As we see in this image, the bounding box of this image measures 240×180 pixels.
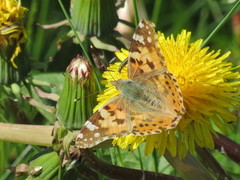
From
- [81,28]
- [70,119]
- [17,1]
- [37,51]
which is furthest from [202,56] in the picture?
[37,51]

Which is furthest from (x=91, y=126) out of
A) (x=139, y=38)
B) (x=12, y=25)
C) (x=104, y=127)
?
(x=12, y=25)

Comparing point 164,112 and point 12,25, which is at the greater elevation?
point 12,25

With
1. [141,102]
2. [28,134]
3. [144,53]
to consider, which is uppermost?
[144,53]

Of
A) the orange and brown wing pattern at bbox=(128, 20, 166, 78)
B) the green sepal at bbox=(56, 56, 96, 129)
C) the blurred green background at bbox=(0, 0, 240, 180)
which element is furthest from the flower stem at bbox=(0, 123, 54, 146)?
the orange and brown wing pattern at bbox=(128, 20, 166, 78)

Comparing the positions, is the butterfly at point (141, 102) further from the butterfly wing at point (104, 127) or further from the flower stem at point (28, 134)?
the flower stem at point (28, 134)

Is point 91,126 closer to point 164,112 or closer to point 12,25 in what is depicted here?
point 164,112

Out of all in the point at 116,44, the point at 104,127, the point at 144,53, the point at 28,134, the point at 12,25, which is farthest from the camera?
the point at 116,44
